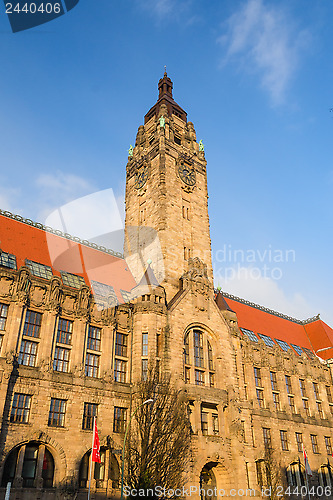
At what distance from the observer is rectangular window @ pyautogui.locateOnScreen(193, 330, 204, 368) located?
4271 centimetres

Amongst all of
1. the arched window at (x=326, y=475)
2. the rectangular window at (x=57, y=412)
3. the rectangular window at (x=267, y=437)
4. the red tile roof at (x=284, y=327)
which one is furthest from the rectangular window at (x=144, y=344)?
the arched window at (x=326, y=475)

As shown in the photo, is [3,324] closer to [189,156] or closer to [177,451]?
[177,451]

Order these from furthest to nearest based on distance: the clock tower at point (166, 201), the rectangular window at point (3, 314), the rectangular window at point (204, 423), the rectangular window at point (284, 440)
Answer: the clock tower at point (166, 201), the rectangular window at point (284, 440), the rectangular window at point (204, 423), the rectangular window at point (3, 314)

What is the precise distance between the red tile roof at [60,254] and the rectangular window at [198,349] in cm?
862

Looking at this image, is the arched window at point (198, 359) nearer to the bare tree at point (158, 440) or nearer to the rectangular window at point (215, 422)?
the rectangular window at point (215, 422)

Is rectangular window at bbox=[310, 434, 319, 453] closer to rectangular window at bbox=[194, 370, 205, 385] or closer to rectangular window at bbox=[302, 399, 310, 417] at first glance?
rectangular window at bbox=[302, 399, 310, 417]

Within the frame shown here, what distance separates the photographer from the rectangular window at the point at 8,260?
36.8 meters

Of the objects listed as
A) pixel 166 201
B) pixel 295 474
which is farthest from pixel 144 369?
pixel 295 474

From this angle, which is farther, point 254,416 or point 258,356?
point 258,356

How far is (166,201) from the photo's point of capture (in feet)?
166

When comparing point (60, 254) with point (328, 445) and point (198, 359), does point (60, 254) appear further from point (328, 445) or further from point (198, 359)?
point (328, 445)

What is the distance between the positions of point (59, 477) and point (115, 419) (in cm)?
648

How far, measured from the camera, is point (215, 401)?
4050 cm

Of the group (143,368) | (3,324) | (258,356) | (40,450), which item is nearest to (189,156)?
(258,356)
